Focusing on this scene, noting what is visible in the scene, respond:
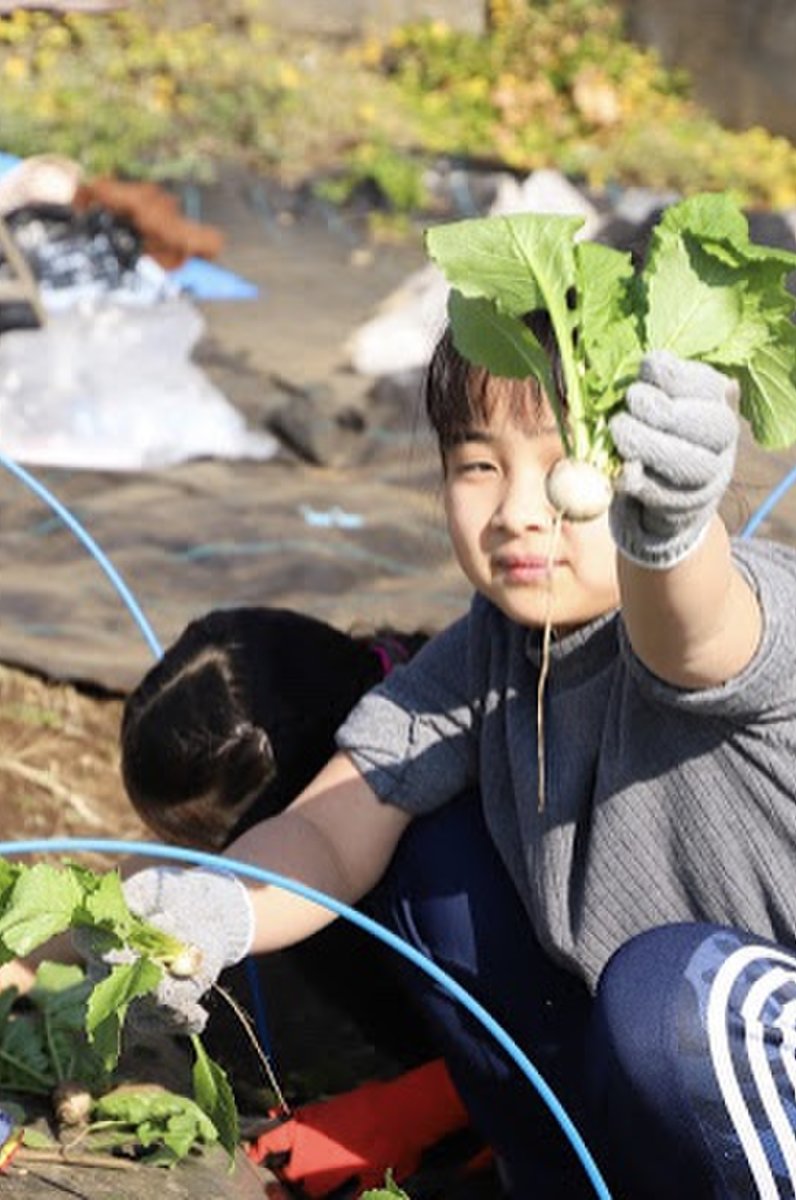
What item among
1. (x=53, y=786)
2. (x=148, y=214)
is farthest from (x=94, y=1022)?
(x=148, y=214)

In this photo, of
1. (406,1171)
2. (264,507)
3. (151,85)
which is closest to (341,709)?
(406,1171)

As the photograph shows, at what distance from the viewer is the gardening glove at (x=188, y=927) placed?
206 centimetres

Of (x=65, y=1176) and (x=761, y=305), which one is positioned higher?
(x=761, y=305)

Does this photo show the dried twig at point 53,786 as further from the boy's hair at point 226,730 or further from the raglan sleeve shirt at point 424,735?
the raglan sleeve shirt at point 424,735

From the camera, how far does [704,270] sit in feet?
5.82

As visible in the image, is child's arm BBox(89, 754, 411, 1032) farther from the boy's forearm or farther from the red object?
the boy's forearm

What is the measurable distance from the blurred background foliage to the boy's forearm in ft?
16.5

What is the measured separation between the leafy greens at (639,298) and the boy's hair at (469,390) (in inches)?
9.3

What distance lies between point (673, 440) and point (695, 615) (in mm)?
219

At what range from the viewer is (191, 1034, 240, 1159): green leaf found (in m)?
2.13

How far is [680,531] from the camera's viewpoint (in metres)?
1.72

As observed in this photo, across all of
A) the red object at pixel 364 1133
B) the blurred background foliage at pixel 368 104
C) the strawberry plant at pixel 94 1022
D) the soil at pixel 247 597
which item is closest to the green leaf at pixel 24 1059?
the strawberry plant at pixel 94 1022

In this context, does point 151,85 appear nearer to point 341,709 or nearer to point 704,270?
point 341,709

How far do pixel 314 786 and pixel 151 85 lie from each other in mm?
5910
